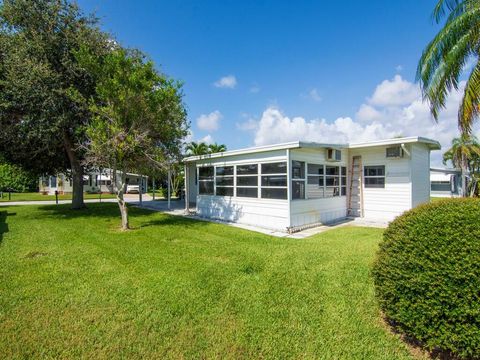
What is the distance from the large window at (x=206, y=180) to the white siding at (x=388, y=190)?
6.40 m

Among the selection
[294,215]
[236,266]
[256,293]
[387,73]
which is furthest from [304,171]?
[387,73]

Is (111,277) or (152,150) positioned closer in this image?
(111,277)

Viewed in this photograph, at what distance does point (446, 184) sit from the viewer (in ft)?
90.3

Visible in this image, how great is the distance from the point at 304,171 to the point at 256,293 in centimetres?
598

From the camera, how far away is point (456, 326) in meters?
2.50

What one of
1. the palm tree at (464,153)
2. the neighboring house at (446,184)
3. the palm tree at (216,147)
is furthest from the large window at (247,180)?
the neighboring house at (446,184)

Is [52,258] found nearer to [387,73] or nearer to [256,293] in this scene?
[256,293]

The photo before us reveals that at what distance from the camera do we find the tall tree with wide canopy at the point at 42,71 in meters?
9.84

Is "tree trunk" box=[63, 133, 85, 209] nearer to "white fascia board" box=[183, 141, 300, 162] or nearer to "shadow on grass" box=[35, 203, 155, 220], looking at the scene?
"shadow on grass" box=[35, 203, 155, 220]

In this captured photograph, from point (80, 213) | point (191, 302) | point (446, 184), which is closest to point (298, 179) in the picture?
point (191, 302)

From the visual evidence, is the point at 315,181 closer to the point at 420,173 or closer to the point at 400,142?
the point at 400,142

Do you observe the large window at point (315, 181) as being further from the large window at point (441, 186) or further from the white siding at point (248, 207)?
the large window at point (441, 186)

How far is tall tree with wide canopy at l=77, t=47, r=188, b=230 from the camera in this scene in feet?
27.1

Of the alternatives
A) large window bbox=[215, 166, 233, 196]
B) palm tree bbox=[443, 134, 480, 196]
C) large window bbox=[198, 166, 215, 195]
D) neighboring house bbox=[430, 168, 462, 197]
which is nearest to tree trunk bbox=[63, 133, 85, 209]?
large window bbox=[198, 166, 215, 195]
